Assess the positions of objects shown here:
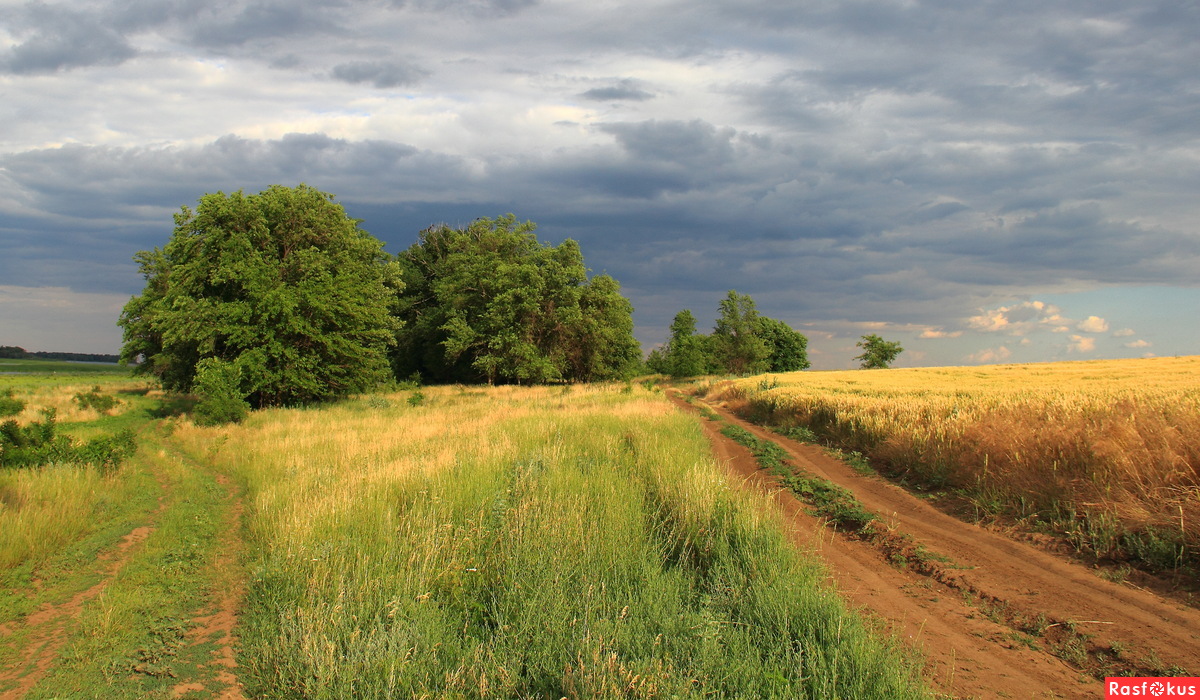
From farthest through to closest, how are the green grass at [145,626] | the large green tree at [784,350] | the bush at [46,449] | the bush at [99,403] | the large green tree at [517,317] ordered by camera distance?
the large green tree at [784,350] → the large green tree at [517,317] → the bush at [99,403] → the bush at [46,449] → the green grass at [145,626]

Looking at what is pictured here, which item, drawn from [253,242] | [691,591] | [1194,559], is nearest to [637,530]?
[691,591]

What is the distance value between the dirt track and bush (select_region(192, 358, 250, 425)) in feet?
78.5

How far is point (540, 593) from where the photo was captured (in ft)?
18.7

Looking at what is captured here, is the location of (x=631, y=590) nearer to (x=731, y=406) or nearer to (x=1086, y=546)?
(x=1086, y=546)

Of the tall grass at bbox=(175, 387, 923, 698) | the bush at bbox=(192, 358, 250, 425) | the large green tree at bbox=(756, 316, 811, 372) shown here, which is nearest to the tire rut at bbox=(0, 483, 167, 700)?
the tall grass at bbox=(175, 387, 923, 698)

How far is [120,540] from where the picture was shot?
9172 mm

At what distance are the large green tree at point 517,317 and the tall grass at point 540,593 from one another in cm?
4216

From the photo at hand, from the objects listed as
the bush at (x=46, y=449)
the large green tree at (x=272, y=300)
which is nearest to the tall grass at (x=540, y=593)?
A: the bush at (x=46, y=449)

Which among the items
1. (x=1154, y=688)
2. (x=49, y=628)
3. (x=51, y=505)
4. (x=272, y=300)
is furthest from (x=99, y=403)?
(x=1154, y=688)

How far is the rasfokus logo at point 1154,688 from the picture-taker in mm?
4613

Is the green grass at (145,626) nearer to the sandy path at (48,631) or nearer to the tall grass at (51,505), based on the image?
the sandy path at (48,631)

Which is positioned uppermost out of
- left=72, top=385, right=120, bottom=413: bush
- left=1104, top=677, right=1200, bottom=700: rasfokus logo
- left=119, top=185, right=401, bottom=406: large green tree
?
left=119, top=185, right=401, bottom=406: large green tree

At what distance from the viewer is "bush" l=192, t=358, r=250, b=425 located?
24047 mm

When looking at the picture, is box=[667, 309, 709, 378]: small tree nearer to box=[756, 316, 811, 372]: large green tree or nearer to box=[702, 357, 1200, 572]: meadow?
box=[756, 316, 811, 372]: large green tree
